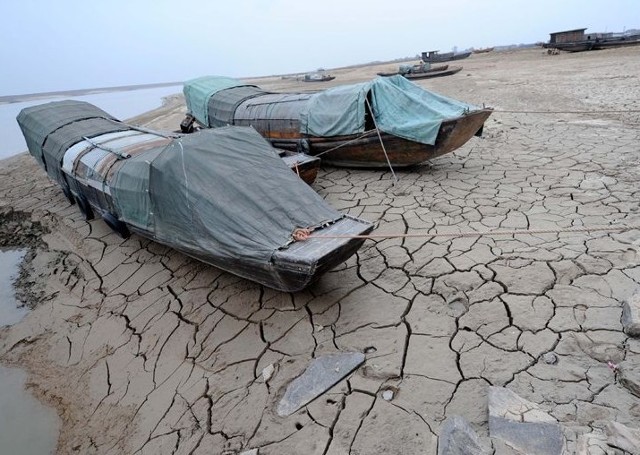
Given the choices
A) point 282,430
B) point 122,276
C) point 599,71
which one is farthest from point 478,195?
point 599,71

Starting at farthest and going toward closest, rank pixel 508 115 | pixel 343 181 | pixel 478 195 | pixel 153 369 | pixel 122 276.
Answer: pixel 508 115
pixel 343 181
pixel 478 195
pixel 122 276
pixel 153 369

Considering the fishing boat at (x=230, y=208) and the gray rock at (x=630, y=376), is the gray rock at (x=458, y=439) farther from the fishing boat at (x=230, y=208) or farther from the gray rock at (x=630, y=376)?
the fishing boat at (x=230, y=208)

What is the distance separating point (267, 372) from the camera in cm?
283

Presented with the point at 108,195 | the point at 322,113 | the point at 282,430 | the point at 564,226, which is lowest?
the point at 282,430

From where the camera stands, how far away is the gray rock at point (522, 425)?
1.83 metres

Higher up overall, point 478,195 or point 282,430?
point 478,195

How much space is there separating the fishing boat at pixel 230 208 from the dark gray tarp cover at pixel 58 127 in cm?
186

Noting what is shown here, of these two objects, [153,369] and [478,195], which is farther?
[478,195]

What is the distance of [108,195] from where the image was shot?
4848 millimetres

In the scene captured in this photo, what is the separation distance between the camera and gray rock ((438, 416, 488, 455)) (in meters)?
1.89

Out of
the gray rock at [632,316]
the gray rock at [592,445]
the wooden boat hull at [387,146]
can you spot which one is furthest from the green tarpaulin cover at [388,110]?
the gray rock at [592,445]

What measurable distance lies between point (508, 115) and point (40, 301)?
1009 centimetres

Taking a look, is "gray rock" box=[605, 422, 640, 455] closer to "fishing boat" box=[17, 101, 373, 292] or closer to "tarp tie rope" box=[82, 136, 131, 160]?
"fishing boat" box=[17, 101, 373, 292]

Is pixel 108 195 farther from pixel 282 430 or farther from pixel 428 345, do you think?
pixel 428 345
